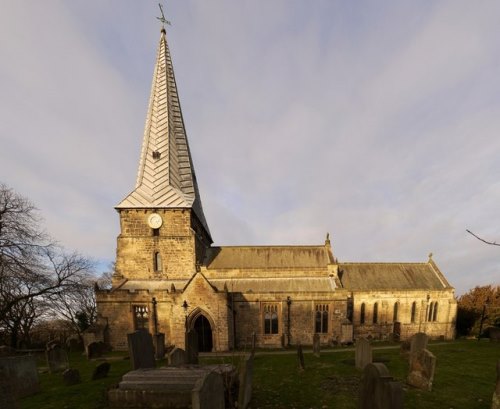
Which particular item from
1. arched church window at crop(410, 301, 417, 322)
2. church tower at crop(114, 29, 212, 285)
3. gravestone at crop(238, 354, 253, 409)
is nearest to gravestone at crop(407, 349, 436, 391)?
gravestone at crop(238, 354, 253, 409)

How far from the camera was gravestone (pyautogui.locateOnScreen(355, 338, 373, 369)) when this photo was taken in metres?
10.5

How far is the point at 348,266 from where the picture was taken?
23109 mm

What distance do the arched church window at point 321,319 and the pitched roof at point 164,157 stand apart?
12.9 metres

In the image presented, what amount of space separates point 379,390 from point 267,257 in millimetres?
17992

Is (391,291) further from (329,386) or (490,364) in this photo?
(329,386)

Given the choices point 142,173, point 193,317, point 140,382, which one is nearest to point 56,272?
point 142,173

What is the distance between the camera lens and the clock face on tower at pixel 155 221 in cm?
2019

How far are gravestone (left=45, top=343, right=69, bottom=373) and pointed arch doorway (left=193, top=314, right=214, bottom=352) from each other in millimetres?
7669

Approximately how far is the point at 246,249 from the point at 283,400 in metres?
15.8

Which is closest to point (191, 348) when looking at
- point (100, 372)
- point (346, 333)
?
point (100, 372)

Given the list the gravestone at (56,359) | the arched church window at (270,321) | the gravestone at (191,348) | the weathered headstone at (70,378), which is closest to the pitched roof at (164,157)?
the arched church window at (270,321)

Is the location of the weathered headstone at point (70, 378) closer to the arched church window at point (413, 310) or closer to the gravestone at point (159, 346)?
the gravestone at point (159, 346)

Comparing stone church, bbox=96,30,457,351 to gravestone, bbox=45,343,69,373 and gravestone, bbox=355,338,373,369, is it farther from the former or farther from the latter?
gravestone, bbox=355,338,373,369

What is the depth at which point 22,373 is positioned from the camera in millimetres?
8906
